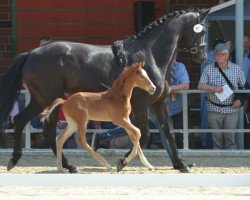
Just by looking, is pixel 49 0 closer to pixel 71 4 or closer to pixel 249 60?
pixel 71 4

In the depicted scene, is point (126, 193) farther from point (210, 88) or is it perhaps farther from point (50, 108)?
point (210, 88)

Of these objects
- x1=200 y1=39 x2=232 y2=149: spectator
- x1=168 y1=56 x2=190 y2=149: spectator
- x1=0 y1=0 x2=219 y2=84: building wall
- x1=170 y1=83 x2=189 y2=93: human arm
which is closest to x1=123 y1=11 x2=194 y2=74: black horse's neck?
x1=170 y1=83 x2=189 y2=93: human arm

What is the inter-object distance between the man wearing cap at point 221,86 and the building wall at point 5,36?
4.34 meters

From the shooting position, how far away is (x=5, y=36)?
17.1 metres

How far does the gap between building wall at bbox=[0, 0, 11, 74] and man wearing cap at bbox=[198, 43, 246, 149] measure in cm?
434

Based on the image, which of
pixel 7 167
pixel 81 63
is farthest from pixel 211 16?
pixel 7 167

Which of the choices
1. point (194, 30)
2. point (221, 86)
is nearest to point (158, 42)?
point (194, 30)

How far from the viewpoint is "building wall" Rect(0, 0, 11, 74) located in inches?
671

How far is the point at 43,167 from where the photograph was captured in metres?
12.8

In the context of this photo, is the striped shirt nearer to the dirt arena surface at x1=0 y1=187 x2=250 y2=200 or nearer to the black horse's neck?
the black horse's neck

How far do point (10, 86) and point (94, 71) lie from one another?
1.04 metres

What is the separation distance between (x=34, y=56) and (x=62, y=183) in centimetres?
350

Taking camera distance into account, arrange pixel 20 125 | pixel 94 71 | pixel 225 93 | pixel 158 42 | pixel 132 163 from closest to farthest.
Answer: pixel 94 71 < pixel 20 125 < pixel 158 42 < pixel 132 163 < pixel 225 93

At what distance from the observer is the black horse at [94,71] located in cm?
1212
